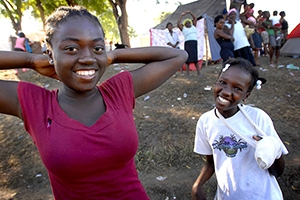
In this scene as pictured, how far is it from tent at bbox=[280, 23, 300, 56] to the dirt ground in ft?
12.1

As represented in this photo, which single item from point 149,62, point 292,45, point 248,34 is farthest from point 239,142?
point 292,45

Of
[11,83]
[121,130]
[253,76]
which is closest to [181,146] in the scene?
[253,76]

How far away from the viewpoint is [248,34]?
20.5 feet

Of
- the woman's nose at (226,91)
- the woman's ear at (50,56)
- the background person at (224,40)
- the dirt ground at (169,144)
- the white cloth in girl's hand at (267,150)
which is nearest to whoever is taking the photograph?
the woman's ear at (50,56)

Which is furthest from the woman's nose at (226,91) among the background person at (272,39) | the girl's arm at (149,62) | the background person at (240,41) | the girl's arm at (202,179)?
the background person at (272,39)

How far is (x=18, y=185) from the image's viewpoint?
3314 millimetres

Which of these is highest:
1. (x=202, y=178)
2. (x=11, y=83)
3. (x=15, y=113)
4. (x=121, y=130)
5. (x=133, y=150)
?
(x=11, y=83)

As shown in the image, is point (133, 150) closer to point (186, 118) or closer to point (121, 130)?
point (121, 130)

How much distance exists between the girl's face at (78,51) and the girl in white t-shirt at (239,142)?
965mm

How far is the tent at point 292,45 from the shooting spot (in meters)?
9.22

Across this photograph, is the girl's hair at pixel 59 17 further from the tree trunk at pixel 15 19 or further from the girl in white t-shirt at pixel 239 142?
the tree trunk at pixel 15 19

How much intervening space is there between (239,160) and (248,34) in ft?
18.2

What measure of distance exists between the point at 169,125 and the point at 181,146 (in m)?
0.67

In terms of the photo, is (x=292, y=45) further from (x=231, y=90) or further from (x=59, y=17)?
(x=59, y=17)
